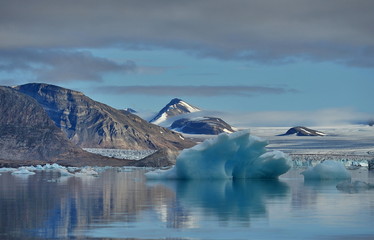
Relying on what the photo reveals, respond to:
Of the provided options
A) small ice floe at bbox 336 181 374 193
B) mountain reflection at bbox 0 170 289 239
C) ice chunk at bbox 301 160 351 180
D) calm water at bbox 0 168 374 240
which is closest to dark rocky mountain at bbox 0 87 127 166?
ice chunk at bbox 301 160 351 180

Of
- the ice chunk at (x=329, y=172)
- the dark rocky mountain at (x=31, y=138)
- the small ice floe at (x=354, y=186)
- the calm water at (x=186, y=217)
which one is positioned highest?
the dark rocky mountain at (x=31, y=138)

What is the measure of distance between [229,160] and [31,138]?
85.0 meters

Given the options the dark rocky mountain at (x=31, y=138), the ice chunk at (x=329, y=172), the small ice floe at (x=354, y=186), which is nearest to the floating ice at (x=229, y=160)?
the ice chunk at (x=329, y=172)

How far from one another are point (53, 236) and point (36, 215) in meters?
4.50

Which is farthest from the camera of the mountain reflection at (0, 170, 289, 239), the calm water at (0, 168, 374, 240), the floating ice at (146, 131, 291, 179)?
the floating ice at (146, 131, 291, 179)

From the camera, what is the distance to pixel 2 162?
105 meters

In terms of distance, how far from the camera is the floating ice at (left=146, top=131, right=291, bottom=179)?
42406 millimetres

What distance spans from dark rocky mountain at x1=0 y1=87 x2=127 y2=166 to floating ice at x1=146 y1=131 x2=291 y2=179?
247ft

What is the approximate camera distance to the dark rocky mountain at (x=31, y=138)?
4769 inches

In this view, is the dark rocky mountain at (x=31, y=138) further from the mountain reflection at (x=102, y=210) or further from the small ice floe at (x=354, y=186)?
the mountain reflection at (x=102, y=210)

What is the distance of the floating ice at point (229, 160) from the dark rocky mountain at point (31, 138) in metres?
75.2

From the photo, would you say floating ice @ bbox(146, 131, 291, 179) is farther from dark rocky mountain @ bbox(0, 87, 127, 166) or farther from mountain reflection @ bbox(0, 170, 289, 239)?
dark rocky mountain @ bbox(0, 87, 127, 166)

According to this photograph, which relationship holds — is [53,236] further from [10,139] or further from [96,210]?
[10,139]

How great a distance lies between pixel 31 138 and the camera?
411 ft
